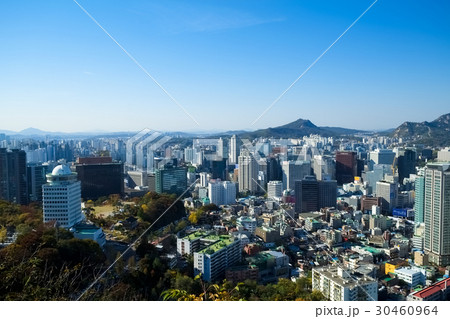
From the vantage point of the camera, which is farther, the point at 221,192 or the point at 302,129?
the point at 221,192

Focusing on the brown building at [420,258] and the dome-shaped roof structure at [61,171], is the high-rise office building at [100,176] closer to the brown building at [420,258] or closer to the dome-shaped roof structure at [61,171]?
the dome-shaped roof structure at [61,171]

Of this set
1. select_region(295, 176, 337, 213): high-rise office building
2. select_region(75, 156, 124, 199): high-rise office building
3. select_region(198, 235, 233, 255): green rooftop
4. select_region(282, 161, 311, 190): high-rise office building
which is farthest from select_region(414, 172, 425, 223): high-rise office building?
select_region(75, 156, 124, 199): high-rise office building

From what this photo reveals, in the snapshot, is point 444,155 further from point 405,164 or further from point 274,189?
point 405,164

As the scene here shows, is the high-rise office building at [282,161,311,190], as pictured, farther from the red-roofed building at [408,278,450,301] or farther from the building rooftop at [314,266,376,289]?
the building rooftop at [314,266,376,289]

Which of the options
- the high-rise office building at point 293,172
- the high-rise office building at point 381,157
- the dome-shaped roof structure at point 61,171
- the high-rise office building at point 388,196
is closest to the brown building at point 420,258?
the high-rise office building at point 293,172

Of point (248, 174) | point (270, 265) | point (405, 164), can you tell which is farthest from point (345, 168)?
point (270, 265)
